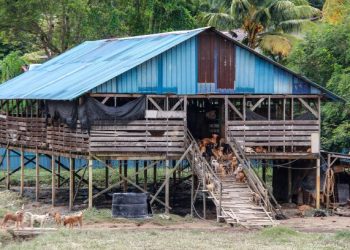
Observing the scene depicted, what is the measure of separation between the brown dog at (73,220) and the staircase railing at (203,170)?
483cm

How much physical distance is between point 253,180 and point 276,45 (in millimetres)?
21062

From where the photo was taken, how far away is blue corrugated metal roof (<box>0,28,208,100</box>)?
119ft

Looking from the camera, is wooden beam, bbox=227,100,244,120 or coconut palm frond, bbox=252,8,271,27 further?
coconut palm frond, bbox=252,8,271,27

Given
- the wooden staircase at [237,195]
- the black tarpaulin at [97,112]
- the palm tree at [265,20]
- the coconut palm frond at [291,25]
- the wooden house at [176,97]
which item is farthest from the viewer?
the coconut palm frond at [291,25]

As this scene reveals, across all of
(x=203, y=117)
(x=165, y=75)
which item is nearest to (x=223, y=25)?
(x=203, y=117)

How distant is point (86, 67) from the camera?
40625 millimetres

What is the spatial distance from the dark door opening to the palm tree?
12.4 m

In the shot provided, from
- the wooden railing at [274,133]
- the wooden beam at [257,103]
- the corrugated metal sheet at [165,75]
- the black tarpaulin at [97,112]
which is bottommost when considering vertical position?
the wooden railing at [274,133]

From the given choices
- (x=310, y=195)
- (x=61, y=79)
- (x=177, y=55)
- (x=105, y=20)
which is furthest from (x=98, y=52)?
(x=105, y=20)

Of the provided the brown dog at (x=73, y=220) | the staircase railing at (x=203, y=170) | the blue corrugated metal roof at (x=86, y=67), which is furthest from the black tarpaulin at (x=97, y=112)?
the brown dog at (x=73, y=220)

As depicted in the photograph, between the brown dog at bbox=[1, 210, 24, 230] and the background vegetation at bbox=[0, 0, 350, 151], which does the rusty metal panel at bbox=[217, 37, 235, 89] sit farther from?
the brown dog at bbox=[1, 210, 24, 230]

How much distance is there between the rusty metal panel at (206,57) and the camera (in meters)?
37.5

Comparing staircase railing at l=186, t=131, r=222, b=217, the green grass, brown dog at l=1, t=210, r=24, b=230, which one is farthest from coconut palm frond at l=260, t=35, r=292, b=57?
brown dog at l=1, t=210, r=24, b=230

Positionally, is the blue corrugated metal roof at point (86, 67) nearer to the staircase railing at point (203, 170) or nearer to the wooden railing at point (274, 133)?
the staircase railing at point (203, 170)
